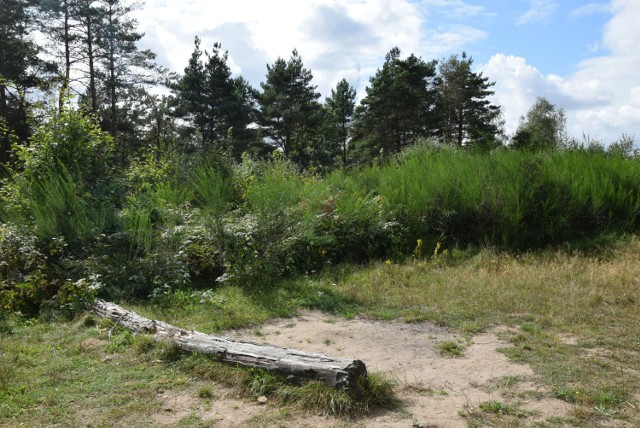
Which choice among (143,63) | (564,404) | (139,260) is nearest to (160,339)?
(139,260)

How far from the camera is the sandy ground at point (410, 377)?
145 inches

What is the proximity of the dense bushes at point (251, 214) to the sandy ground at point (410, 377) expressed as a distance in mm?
2716

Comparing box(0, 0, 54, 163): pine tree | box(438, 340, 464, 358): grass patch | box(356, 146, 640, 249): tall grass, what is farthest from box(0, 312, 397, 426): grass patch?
box(0, 0, 54, 163): pine tree

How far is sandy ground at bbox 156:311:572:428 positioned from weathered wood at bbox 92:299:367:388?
1.06 feet

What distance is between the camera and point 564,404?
377cm

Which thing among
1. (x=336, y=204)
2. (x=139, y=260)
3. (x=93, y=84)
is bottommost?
(x=139, y=260)

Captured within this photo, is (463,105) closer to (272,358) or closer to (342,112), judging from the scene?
(342,112)

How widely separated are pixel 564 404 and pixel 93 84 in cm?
2659

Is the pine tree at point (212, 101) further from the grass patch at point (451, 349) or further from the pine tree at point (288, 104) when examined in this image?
the grass patch at point (451, 349)

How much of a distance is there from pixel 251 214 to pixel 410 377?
5.33m

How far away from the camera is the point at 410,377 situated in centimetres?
452

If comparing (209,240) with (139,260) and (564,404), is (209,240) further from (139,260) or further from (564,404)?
(564,404)

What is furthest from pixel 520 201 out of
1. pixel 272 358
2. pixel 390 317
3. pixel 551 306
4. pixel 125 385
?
pixel 125 385

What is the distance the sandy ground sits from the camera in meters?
3.70
